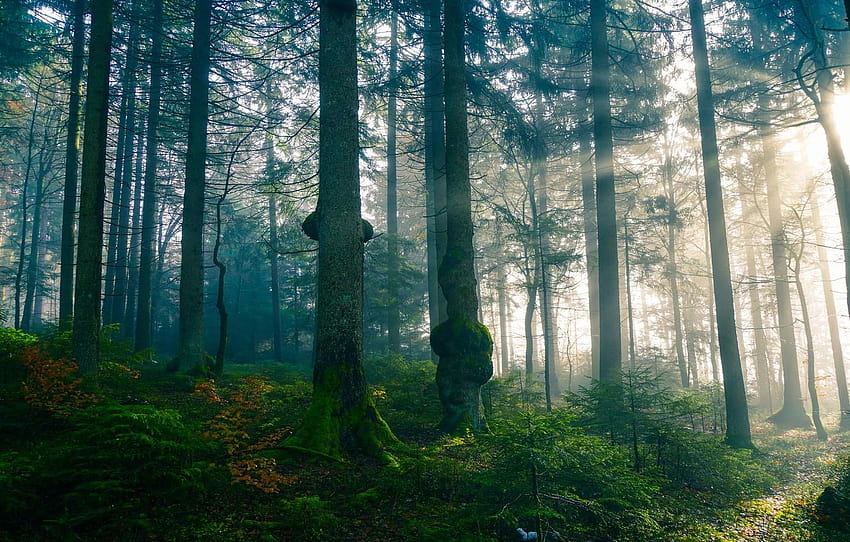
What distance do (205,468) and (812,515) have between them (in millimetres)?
8256

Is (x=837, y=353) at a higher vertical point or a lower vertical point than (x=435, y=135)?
lower

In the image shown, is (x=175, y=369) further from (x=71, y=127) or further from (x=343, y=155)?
(x=71, y=127)

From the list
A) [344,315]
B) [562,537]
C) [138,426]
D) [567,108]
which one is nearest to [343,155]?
[344,315]

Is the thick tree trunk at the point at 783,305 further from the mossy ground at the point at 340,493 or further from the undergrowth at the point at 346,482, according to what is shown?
the mossy ground at the point at 340,493

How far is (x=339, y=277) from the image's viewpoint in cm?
693

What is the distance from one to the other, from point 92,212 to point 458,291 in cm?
707

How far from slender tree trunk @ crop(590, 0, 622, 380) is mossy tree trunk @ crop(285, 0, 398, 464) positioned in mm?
8540

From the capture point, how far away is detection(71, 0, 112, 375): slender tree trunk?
830 centimetres

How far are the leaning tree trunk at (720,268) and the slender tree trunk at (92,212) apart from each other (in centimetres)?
1478

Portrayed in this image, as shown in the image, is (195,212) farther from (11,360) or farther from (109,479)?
(109,479)

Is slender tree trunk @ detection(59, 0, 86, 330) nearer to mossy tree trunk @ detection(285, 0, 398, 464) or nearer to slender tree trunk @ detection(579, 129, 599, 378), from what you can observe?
mossy tree trunk @ detection(285, 0, 398, 464)

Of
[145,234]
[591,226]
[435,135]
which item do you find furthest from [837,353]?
[145,234]

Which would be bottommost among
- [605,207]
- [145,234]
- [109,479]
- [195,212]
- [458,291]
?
[109,479]

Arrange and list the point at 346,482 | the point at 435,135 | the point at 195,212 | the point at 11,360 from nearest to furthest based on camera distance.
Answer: the point at 346,482 → the point at 11,360 → the point at 195,212 → the point at 435,135
